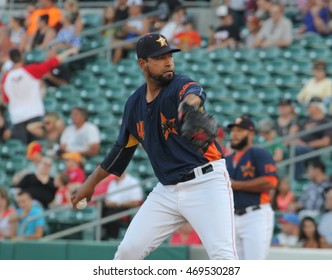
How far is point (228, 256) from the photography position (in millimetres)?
6738

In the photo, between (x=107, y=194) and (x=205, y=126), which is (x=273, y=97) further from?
(x=205, y=126)

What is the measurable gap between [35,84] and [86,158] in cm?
150

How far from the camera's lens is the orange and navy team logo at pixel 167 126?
6.87 metres

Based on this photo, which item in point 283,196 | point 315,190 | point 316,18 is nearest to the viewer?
point 315,190

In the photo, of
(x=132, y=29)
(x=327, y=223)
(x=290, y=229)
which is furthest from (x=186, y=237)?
(x=132, y=29)

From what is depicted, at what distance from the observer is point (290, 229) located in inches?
439

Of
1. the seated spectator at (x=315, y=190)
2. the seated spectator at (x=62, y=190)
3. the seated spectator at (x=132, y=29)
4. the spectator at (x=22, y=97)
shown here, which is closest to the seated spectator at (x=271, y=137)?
the seated spectator at (x=315, y=190)

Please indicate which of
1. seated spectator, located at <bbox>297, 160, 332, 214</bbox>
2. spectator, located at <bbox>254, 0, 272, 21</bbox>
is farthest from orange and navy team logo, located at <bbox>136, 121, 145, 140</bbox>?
spectator, located at <bbox>254, 0, 272, 21</bbox>

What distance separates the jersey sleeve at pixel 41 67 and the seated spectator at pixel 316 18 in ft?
11.7

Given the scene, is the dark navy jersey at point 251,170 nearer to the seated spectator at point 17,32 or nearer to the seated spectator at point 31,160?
the seated spectator at point 31,160

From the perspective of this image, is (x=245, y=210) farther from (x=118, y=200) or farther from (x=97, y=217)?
(x=118, y=200)

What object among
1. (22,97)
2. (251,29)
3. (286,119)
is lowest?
(286,119)

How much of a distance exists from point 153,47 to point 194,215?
1132 mm

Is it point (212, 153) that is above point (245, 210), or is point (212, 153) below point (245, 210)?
above
